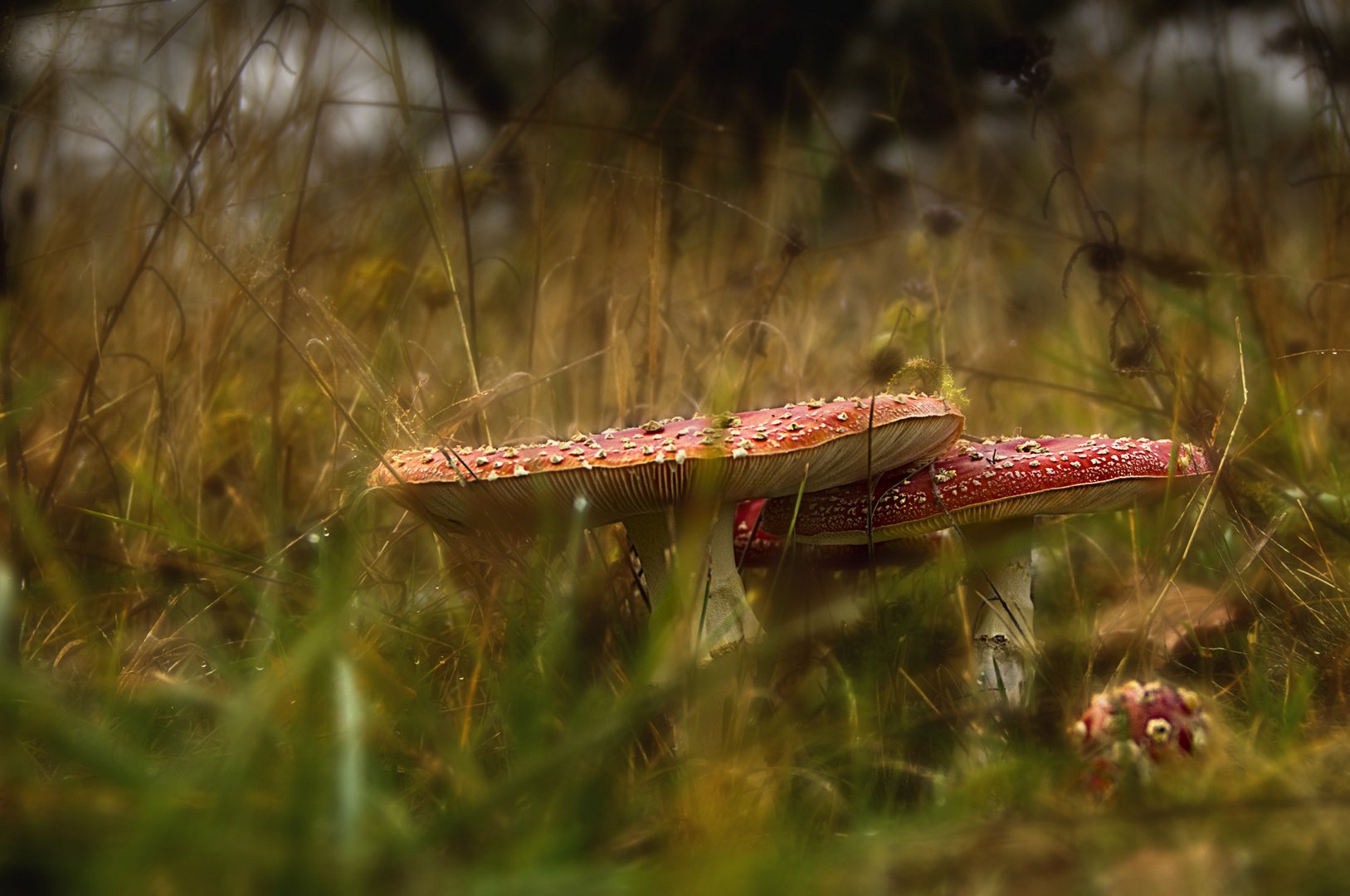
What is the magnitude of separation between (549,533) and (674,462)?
48cm

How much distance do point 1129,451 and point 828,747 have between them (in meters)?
1.02

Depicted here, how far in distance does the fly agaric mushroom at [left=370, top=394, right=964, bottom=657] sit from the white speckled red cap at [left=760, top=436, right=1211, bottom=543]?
8 cm

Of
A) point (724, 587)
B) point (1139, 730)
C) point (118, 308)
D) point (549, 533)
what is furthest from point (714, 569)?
point (118, 308)

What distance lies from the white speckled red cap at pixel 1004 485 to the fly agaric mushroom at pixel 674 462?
8cm

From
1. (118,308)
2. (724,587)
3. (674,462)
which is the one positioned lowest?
(724,587)

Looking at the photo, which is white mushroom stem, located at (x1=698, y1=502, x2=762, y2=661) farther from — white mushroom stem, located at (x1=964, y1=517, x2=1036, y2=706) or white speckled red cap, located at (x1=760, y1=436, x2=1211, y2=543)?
white mushroom stem, located at (x1=964, y1=517, x2=1036, y2=706)

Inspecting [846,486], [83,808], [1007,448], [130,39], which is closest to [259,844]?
[83,808]

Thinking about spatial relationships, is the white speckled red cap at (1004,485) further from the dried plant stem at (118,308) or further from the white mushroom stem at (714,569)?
the dried plant stem at (118,308)

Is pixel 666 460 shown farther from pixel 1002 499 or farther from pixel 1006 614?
pixel 1006 614

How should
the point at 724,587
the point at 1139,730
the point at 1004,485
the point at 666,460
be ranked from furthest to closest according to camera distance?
1. the point at 724,587
2. the point at 1004,485
3. the point at 666,460
4. the point at 1139,730

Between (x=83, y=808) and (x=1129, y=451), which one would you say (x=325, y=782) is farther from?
(x=1129, y=451)

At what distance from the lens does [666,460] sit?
1646 mm

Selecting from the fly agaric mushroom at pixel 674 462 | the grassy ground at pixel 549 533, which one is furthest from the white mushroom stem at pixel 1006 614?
the fly agaric mushroom at pixel 674 462

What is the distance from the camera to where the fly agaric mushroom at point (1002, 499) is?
190cm
